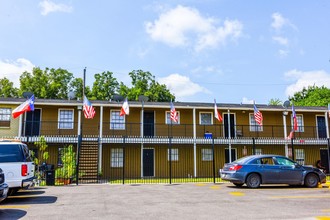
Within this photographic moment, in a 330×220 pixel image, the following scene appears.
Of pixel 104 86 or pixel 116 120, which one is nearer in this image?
pixel 116 120

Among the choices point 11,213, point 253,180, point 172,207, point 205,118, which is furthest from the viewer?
point 205,118

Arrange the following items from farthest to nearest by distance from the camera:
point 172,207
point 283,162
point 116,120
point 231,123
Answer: point 231,123 < point 116,120 < point 283,162 < point 172,207

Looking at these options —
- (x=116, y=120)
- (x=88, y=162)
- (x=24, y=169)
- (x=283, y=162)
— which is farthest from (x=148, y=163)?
(x=24, y=169)

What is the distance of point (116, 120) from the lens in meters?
23.8

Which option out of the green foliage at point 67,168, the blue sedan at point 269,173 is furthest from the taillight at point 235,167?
the green foliage at point 67,168

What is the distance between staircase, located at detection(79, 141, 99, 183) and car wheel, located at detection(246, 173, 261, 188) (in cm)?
911

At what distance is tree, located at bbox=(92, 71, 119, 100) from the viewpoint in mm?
42134

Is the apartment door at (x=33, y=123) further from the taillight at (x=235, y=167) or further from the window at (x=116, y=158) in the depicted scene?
the taillight at (x=235, y=167)

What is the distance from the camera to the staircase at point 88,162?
19.2 meters

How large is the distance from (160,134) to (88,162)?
5883 millimetres

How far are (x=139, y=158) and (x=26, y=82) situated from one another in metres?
22.1

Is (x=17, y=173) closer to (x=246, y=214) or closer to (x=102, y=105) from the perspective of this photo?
(x=246, y=214)

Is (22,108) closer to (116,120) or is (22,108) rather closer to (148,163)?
(116,120)

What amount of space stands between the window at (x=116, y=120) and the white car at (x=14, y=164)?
1251 centimetres
